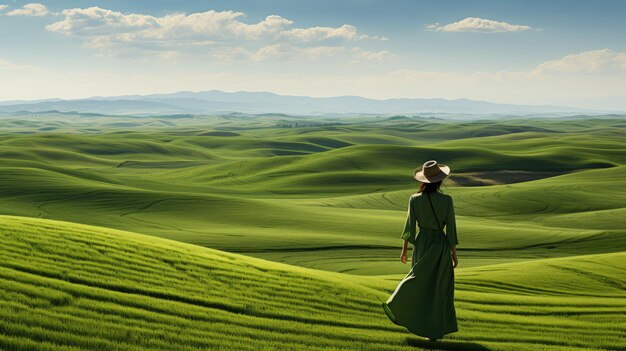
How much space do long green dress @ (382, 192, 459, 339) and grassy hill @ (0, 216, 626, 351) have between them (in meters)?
0.46

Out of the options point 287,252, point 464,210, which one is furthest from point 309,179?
point 287,252

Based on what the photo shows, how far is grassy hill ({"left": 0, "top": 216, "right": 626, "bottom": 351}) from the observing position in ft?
30.2

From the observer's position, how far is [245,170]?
10831cm

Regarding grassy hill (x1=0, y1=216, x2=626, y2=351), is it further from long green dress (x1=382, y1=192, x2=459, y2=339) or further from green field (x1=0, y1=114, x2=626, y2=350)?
long green dress (x1=382, y1=192, x2=459, y2=339)

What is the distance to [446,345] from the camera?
1011cm

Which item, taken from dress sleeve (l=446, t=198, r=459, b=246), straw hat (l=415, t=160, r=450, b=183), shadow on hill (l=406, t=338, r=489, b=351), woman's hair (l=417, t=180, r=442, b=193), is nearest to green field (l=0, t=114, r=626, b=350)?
shadow on hill (l=406, t=338, r=489, b=351)

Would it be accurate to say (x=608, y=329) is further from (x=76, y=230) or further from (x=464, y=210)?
(x=464, y=210)

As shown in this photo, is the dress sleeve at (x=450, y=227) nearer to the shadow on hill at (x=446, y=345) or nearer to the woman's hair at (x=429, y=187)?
the woman's hair at (x=429, y=187)

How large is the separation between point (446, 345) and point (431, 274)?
1339 millimetres

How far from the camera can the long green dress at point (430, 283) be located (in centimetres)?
988

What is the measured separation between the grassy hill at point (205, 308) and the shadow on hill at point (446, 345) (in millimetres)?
34

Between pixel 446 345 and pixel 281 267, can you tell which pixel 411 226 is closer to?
pixel 446 345

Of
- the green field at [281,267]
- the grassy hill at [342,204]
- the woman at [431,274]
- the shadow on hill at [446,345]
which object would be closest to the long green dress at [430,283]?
the woman at [431,274]

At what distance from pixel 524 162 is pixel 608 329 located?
349ft
